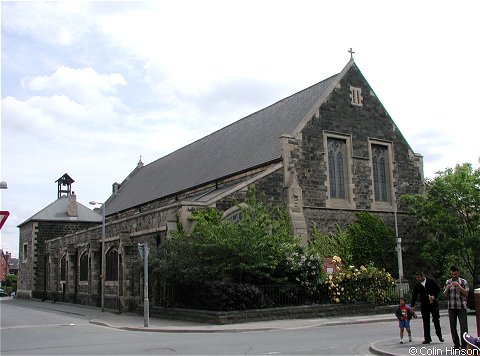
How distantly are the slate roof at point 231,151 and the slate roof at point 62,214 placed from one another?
23.4ft

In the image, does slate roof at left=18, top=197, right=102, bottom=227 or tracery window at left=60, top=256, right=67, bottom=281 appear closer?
tracery window at left=60, top=256, right=67, bottom=281

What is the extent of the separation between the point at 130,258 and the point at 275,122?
11709 mm

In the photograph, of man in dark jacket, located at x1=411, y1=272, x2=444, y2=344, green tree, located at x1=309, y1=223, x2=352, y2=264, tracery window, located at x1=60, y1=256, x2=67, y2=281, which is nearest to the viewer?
man in dark jacket, located at x1=411, y1=272, x2=444, y2=344

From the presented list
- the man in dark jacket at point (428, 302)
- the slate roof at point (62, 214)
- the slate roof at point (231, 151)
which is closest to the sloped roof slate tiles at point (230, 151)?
the slate roof at point (231, 151)

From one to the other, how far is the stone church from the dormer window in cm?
7

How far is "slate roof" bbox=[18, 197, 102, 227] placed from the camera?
54.3 meters

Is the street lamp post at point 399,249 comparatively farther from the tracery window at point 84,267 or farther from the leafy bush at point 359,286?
the tracery window at point 84,267

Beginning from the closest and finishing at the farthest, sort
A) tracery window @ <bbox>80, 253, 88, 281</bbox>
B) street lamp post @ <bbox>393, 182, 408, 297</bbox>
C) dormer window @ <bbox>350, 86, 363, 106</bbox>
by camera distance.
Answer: street lamp post @ <bbox>393, 182, 408, 297</bbox>, dormer window @ <bbox>350, 86, 363, 106</bbox>, tracery window @ <bbox>80, 253, 88, 281</bbox>

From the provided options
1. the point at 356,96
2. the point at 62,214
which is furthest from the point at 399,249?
Answer: the point at 62,214

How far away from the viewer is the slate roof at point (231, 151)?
3162 centimetres

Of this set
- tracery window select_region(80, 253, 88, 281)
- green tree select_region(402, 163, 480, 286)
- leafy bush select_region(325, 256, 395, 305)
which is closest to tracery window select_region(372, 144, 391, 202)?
green tree select_region(402, 163, 480, 286)

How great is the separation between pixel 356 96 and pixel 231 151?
8403 millimetres

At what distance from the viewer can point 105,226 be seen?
115ft

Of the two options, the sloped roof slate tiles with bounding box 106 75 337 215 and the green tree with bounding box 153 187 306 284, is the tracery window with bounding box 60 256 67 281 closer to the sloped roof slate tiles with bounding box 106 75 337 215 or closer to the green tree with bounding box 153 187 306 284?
the sloped roof slate tiles with bounding box 106 75 337 215
